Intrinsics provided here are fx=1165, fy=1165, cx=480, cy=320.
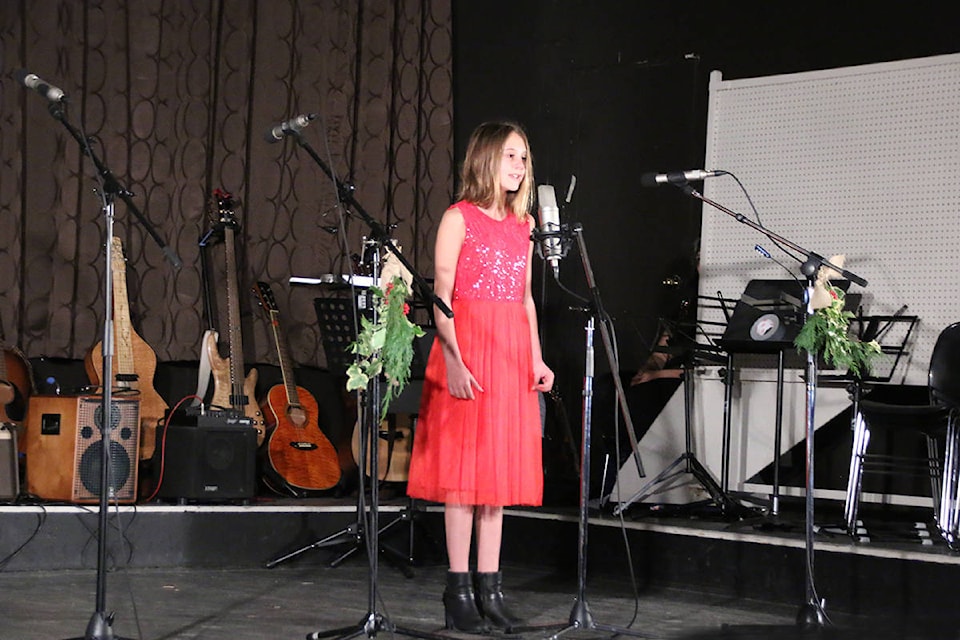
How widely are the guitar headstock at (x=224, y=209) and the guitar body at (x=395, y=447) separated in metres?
1.22

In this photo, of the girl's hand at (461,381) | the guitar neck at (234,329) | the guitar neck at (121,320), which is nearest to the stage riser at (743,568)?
the guitar neck at (234,329)

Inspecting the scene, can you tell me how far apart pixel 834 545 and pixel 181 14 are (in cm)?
407

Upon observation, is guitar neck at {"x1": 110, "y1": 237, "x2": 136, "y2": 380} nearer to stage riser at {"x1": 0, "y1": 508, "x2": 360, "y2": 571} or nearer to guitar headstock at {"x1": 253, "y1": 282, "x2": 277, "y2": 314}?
guitar headstock at {"x1": 253, "y1": 282, "x2": 277, "y2": 314}

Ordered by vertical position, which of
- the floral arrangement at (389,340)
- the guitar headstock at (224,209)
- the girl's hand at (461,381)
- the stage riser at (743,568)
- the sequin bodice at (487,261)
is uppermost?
the guitar headstock at (224,209)

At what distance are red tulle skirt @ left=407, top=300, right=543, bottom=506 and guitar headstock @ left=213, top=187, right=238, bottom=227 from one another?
2.40 metres

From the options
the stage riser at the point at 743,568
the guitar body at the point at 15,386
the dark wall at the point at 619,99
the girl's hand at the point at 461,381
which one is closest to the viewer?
the girl's hand at the point at 461,381

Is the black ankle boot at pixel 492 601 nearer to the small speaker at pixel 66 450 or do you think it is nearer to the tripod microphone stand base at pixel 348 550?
the tripod microphone stand base at pixel 348 550

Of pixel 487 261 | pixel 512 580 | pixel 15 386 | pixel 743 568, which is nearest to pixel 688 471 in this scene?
pixel 743 568

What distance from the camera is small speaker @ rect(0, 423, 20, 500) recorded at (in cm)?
500

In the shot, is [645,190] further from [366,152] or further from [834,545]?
[834,545]

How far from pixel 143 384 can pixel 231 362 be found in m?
0.43

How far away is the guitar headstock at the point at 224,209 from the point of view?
5.83 meters

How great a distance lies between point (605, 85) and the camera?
618 cm

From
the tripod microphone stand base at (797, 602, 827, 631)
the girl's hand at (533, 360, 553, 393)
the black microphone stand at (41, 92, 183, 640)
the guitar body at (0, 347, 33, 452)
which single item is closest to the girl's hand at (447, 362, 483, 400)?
the girl's hand at (533, 360, 553, 393)
